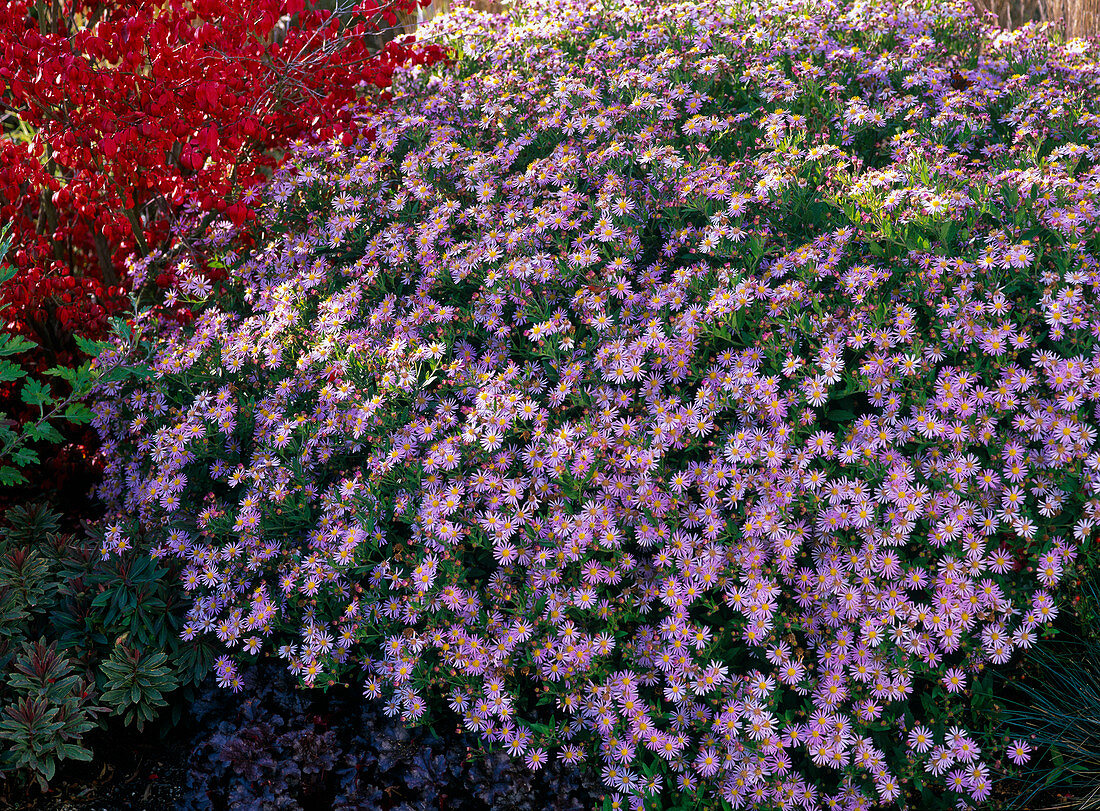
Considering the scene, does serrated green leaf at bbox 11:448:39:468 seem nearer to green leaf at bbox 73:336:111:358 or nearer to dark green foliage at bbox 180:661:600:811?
green leaf at bbox 73:336:111:358

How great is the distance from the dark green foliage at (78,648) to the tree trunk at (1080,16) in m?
7.03

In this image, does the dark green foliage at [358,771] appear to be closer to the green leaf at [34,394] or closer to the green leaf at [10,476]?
the green leaf at [10,476]

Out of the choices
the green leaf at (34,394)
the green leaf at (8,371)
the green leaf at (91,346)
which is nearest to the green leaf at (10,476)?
the green leaf at (34,394)

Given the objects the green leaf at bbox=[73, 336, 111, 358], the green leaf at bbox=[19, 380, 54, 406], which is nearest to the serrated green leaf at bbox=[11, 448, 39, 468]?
the green leaf at bbox=[19, 380, 54, 406]

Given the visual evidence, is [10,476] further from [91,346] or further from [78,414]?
[91,346]

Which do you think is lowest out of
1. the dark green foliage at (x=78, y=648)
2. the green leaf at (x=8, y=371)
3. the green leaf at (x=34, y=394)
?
the dark green foliage at (x=78, y=648)

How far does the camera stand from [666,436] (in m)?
2.84

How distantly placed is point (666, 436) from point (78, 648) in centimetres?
233

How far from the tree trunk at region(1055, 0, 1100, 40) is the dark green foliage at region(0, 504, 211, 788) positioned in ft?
23.1

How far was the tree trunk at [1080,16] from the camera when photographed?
6.15 meters

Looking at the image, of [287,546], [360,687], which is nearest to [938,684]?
[360,687]

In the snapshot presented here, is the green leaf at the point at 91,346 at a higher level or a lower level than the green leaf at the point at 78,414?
higher

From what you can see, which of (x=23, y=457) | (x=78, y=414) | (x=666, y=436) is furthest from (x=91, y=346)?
(x=666, y=436)

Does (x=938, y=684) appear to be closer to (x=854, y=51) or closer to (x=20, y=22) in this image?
(x=854, y=51)
